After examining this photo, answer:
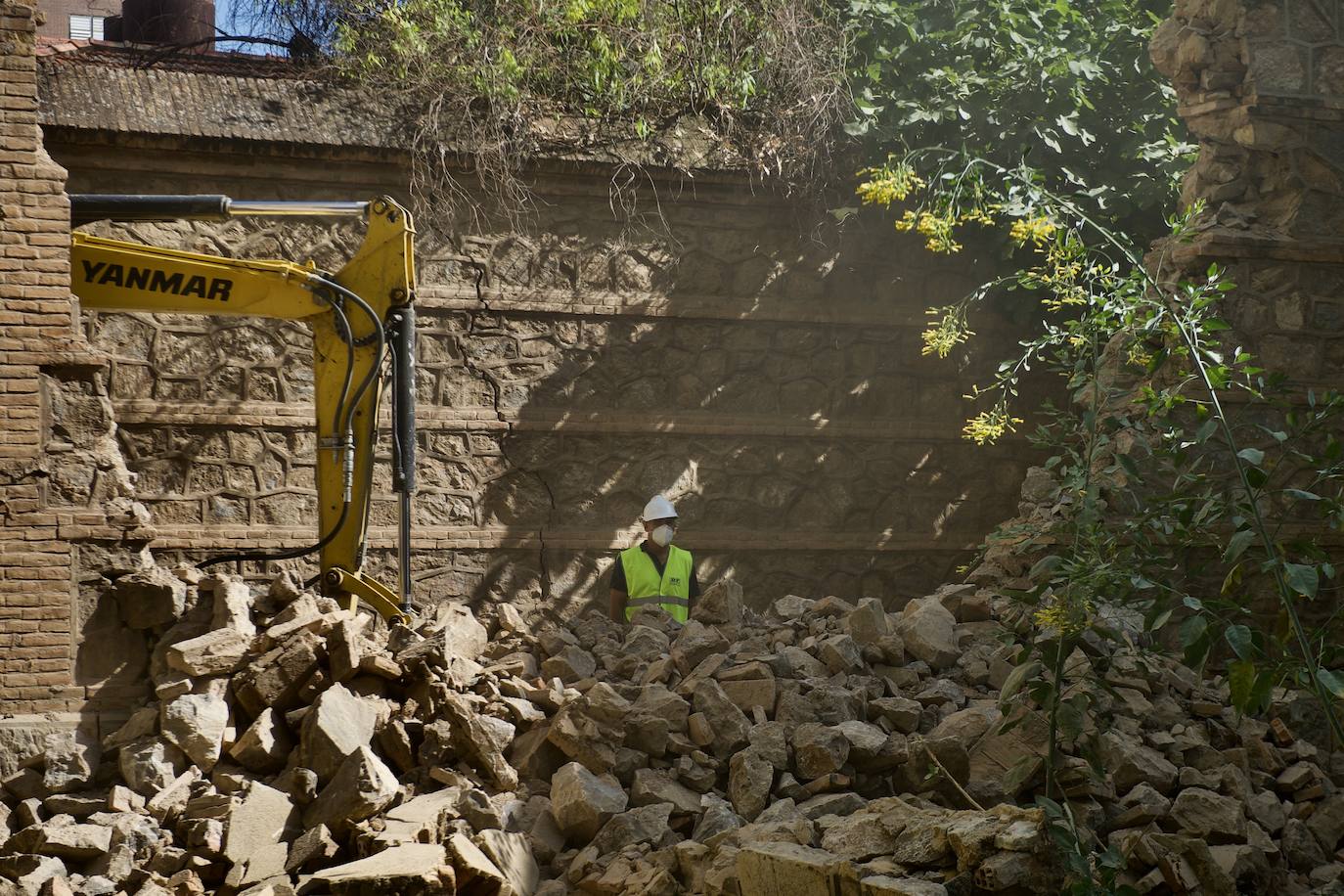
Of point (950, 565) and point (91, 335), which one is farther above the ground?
point (91, 335)

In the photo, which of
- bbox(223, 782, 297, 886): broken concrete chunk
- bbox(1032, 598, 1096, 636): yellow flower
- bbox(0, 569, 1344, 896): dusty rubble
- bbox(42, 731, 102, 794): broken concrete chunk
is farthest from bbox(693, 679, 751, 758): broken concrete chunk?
bbox(42, 731, 102, 794): broken concrete chunk

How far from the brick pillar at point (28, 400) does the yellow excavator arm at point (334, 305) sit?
0.25 meters

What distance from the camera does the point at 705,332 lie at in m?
9.70

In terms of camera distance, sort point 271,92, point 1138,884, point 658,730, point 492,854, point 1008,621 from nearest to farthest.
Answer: point 1138,884 < point 492,854 < point 658,730 < point 1008,621 < point 271,92

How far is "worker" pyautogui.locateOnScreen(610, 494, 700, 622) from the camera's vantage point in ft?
27.0

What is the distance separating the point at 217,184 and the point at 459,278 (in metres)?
1.70

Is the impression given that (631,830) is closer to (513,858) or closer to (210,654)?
(513,858)

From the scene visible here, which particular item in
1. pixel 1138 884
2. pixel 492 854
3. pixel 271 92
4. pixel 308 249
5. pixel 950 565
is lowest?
pixel 950 565

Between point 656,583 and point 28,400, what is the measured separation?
3.70m

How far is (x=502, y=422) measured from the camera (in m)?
9.23

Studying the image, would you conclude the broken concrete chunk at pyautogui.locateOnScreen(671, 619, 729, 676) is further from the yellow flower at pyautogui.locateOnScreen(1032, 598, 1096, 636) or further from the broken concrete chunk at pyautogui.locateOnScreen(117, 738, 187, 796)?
the broken concrete chunk at pyautogui.locateOnScreen(117, 738, 187, 796)

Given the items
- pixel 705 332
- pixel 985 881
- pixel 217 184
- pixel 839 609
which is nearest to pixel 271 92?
pixel 217 184

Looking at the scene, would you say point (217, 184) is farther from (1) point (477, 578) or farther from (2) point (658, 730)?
(2) point (658, 730)

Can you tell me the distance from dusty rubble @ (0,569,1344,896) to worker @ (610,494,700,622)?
4.71ft
